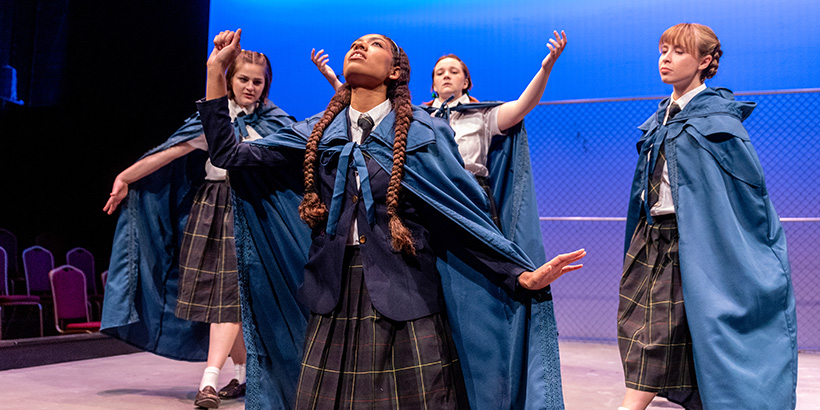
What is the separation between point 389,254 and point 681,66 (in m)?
1.59

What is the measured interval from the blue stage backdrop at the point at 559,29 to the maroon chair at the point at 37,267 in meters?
2.67

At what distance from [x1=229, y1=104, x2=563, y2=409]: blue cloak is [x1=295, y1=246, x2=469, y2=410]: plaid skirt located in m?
0.14

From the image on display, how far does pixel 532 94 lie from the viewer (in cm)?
282

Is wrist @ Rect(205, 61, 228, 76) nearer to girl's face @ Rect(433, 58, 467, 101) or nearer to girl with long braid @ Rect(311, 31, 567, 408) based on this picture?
girl with long braid @ Rect(311, 31, 567, 408)

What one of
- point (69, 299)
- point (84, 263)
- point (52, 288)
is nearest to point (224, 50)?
point (52, 288)

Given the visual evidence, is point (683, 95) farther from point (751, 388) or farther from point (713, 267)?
point (751, 388)

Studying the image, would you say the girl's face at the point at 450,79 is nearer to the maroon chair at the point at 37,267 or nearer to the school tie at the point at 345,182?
the school tie at the point at 345,182

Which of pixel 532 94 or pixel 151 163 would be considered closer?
pixel 532 94

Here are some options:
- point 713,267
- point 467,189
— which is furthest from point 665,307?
point 467,189

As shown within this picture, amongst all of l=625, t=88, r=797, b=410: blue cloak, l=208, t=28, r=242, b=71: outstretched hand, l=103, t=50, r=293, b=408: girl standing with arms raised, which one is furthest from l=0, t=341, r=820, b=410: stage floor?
l=208, t=28, r=242, b=71: outstretched hand

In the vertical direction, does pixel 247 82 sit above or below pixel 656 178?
above

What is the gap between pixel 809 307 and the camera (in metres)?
5.71

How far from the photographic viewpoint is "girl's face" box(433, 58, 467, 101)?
341 centimetres

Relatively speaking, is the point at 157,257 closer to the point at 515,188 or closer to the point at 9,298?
the point at 515,188
